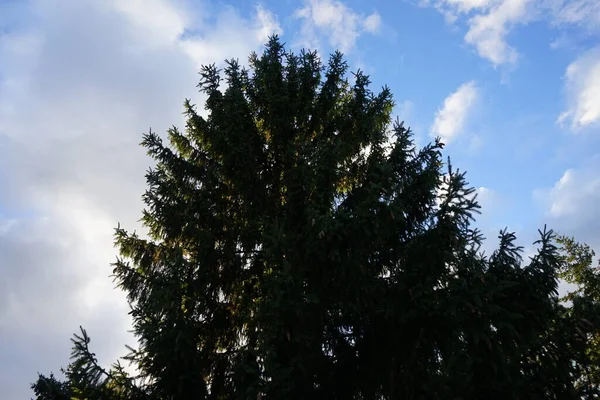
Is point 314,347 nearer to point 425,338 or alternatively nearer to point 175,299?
point 425,338

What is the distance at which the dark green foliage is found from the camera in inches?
248

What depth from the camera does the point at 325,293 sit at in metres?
7.33

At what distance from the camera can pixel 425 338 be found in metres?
6.79

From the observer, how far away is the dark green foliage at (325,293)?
6.30m

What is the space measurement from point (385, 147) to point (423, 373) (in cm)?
559

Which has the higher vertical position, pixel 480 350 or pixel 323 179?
pixel 323 179

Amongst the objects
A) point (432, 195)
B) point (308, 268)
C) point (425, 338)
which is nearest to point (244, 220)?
point (308, 268)

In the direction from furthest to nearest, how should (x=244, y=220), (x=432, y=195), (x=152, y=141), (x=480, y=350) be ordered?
(x=152, y=141) < (x=244, y=220) < (x=432, y=195) < (x=480, y=350)

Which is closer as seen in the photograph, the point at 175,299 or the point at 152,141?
the point at 175,299

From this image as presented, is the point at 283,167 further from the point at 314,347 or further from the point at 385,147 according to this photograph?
the point at 314,347

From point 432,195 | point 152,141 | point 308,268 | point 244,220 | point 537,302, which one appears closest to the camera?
point 308,268

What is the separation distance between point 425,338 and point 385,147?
208 inches

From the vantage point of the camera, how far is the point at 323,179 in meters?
8.63

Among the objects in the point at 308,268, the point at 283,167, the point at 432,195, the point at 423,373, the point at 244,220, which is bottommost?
the point at 423,373
